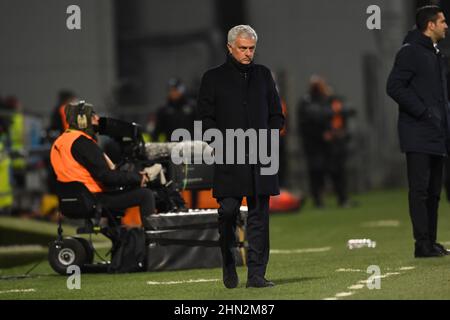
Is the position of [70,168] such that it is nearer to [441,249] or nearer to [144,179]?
[144,179]

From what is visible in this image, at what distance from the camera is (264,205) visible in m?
10.7

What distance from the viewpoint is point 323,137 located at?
935 inches

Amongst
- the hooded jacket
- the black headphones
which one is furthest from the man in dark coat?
the black headphones

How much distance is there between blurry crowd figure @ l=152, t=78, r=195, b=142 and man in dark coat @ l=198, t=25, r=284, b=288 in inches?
350

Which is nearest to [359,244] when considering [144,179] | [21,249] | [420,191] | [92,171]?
[420,191]

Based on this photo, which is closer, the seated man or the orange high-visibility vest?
the seated man

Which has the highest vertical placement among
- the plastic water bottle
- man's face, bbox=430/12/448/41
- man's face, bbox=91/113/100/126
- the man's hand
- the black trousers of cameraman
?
man's face, bbox=430/12/448/41

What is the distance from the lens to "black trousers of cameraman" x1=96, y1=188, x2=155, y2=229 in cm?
1335

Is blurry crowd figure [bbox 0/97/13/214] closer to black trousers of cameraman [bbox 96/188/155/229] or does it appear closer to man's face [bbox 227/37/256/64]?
black trousers of cameraman [bbox 96/188/155/229]

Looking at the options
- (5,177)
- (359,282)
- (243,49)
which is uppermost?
(243,49)

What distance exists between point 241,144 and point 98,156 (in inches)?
122

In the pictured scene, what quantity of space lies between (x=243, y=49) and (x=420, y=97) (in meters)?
2.63
